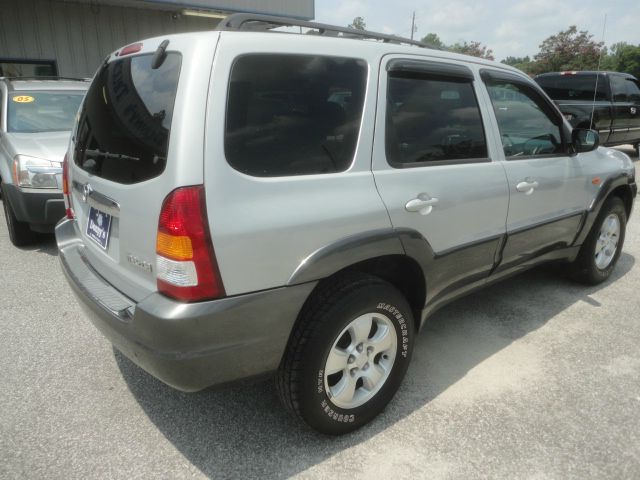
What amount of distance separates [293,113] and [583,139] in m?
2.50

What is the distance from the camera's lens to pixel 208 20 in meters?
13.7

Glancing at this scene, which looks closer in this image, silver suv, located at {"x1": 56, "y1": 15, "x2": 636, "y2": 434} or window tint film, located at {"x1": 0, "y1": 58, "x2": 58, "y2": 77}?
silver suv, located at {"x1": 56, "y1": 15, "x2": 636, "y2": 434}

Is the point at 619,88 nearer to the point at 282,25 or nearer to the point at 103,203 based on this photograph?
the point at 282,25

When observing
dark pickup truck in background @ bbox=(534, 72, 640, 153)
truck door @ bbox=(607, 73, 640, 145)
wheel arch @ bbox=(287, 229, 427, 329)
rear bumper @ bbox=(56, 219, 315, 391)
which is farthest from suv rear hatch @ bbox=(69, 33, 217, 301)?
truck door @ bbox=(607, 73, 640, 145)

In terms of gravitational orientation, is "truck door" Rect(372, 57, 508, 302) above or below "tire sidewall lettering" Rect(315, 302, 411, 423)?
above

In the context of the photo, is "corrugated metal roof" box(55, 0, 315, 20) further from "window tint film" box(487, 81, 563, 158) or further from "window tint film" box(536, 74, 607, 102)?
"window tint film" box(487, 81, 563, 158)

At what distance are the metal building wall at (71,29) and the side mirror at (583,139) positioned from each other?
11665mm

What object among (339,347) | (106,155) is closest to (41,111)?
(106,155)

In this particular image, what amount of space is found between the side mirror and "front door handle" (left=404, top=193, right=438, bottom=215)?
168 cm

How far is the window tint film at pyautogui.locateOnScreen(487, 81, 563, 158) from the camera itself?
9.68ft

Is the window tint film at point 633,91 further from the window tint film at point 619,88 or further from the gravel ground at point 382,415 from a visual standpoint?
the gravel ground at point 382,415

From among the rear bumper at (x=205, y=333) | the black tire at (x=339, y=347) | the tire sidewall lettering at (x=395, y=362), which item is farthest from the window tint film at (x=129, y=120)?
the tire sidewall lettering at (x=395, y=362)

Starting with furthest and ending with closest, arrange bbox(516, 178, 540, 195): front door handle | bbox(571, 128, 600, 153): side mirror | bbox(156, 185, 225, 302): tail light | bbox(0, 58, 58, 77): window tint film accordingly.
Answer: bbox(0, 58, 58, 77): window tint film, bbox(571, 128, 600, 153): side mirror, bbox(516, 178, 540, 195): front door handle, bbox(156, 185, 225, 302): tail light

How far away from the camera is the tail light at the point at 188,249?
170cm
